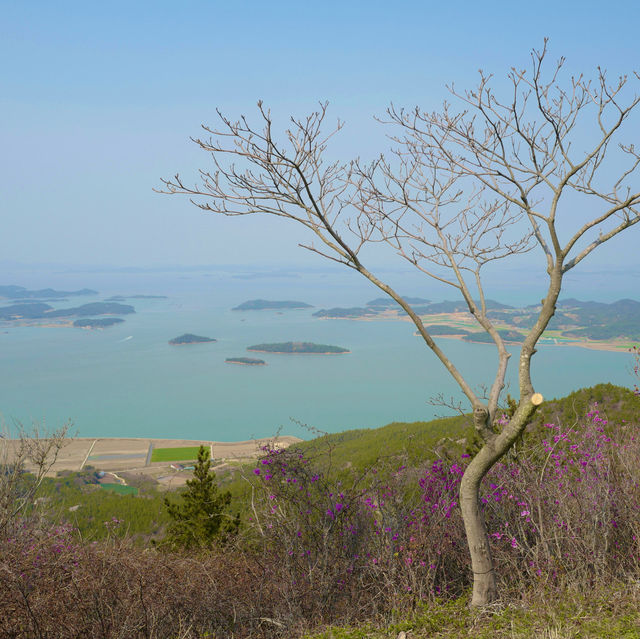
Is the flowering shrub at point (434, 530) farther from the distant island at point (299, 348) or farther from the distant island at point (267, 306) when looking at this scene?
the distant island at point (267, 306)

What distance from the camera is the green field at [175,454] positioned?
4352 cm

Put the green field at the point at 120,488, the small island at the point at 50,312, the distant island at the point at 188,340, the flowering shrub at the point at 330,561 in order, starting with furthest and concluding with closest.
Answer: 1. the small island at the point at 50,312
2. the distant island at the point at 188,340
3. the green field at the point at 120,488
4. the flowering shrub at the point at 330,561

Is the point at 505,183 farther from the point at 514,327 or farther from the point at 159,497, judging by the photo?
the point at 514,327

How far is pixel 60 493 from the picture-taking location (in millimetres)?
27984

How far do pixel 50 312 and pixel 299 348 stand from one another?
70797mm

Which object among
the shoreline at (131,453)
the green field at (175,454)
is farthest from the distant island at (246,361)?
the green field at (175,454)

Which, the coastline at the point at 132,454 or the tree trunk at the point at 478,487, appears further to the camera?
the coastline at the point at 132,454

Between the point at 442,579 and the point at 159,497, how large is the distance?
80.5 feet

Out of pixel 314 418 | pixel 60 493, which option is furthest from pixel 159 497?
pixel 314 418

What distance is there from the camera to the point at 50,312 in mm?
123875

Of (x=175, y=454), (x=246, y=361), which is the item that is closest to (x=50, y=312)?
(x=246, y=361)

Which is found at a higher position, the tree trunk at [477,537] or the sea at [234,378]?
the tree trunk at [477,537]

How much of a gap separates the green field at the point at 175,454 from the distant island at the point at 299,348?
4020 cm

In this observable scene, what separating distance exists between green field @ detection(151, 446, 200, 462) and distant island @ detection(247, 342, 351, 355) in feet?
132
